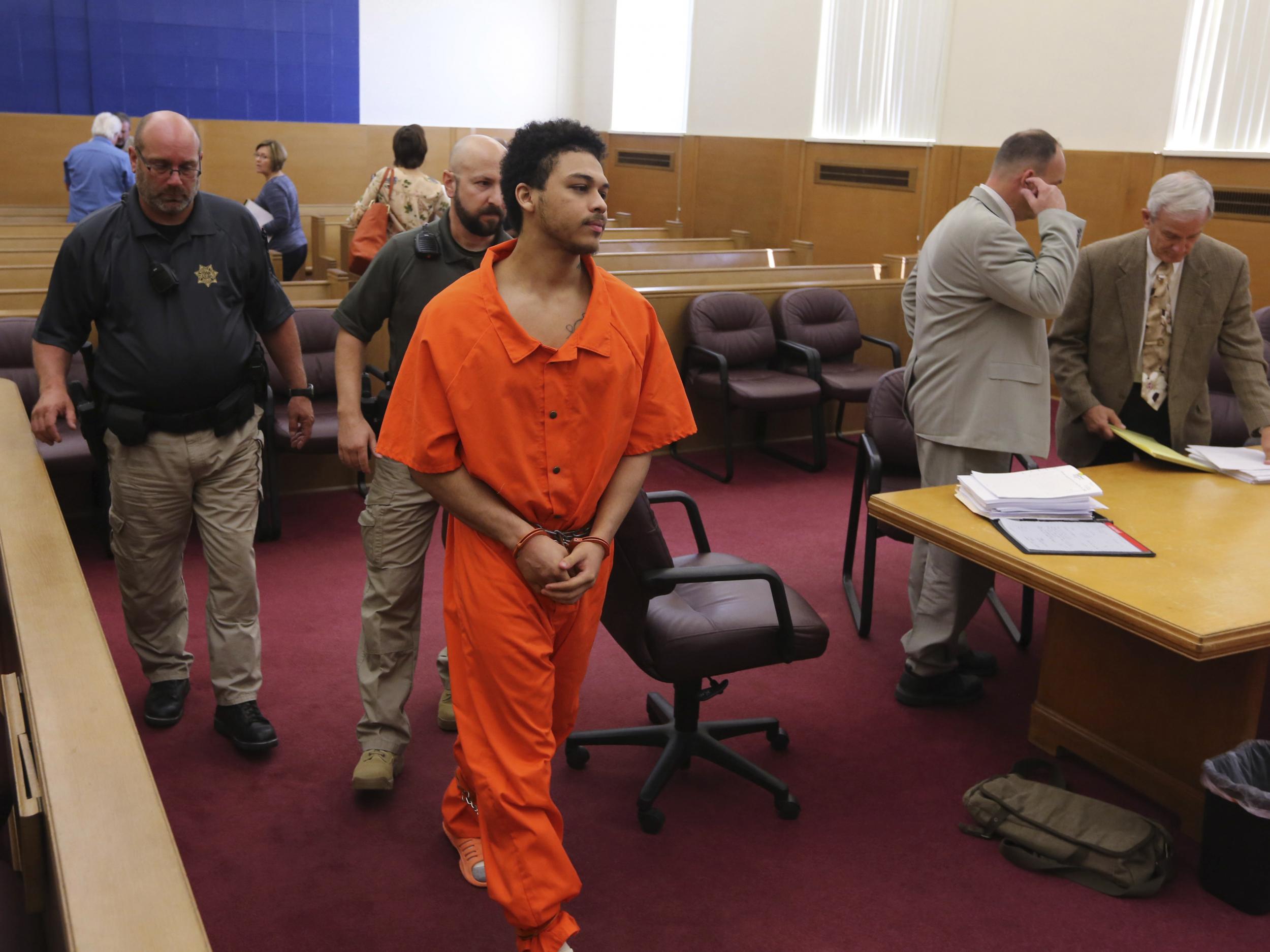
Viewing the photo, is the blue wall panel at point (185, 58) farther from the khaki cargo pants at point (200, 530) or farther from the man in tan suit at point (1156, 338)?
the man in tan suit at point (1156, 338)

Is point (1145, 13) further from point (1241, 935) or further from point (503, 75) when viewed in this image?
point (503, 75)

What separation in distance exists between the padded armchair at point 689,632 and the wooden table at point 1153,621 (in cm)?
40

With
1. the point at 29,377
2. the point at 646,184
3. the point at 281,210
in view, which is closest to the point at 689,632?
the point at 29,377

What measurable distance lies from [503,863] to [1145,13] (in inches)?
265

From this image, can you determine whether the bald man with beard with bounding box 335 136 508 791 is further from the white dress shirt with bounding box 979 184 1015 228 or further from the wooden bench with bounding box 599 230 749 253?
the wooden bench with bounding box 599 230 749 253

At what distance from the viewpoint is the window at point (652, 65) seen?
11.2 metres

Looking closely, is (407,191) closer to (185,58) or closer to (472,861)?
(472,861)

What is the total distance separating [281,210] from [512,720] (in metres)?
6.46

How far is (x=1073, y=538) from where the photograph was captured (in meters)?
2.63

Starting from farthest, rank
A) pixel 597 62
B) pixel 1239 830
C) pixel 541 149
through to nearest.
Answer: pixel 597 62 < pixel 1239 830 < pixel 541 149

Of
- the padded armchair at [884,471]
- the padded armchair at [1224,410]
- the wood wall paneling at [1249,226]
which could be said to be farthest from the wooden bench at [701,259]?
the padded armchair at [884,471]

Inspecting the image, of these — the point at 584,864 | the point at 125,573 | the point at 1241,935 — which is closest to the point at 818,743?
the point at 584,864

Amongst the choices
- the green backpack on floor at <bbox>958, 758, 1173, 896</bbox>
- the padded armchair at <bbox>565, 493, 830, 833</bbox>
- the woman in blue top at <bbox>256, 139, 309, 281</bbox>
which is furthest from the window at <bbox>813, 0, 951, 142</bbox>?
the green backpack on floor at <bbox>958, 758, 1173, 896</bbox>

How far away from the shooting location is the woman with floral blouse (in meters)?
5.07
